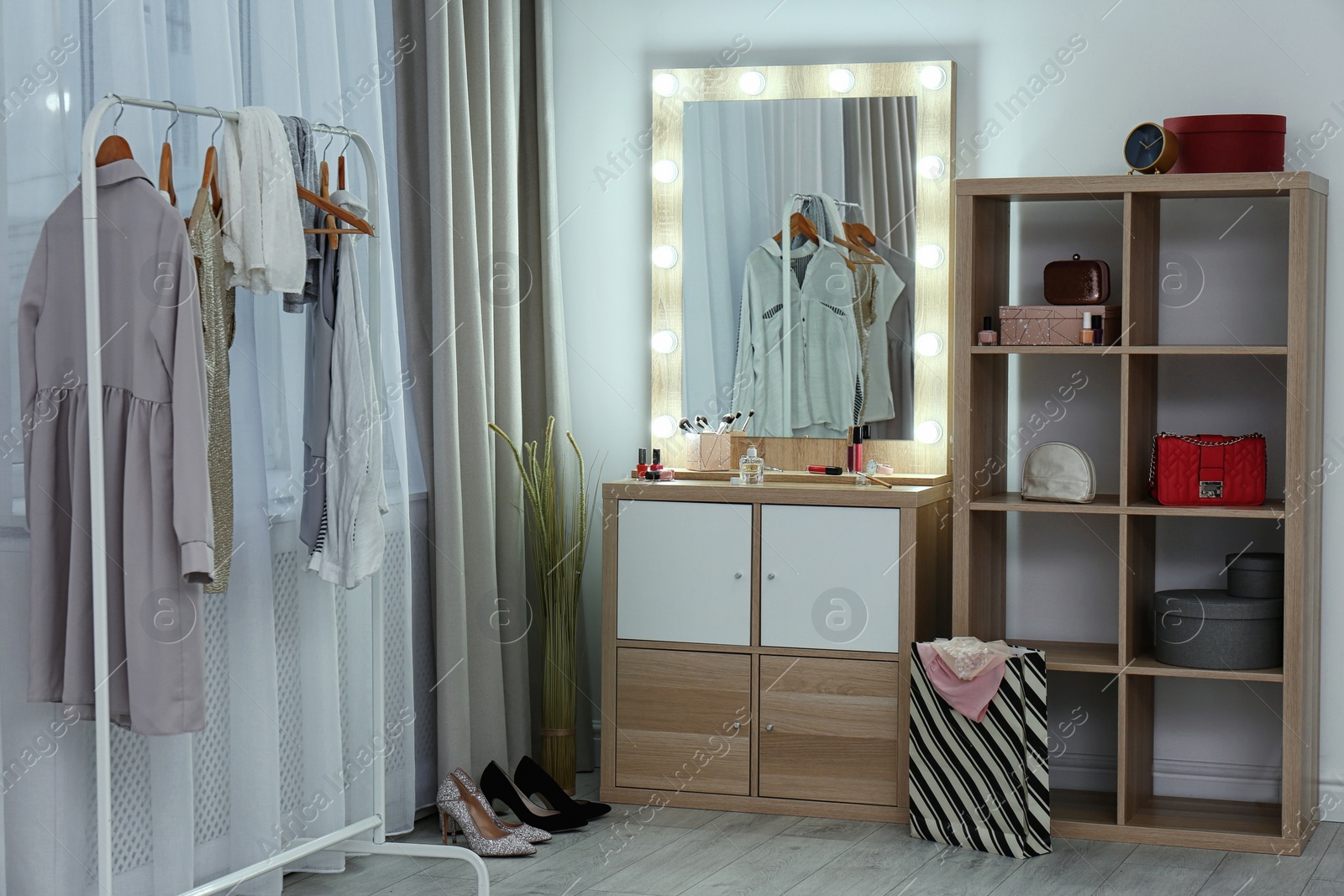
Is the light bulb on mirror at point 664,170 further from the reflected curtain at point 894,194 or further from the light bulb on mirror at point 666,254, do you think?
the reflected curtain at point 894,194

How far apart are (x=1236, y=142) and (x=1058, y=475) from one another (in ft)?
3.01

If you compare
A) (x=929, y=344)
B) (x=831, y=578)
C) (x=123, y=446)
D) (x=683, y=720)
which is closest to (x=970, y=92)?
(x=929, y=344)

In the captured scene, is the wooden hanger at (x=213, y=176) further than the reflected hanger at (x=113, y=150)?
Yes

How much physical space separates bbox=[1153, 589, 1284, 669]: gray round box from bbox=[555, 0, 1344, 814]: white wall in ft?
1.11

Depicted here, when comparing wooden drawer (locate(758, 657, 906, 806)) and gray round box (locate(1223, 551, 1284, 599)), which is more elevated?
gray round box (locate(1223, 551, 1284, 599))

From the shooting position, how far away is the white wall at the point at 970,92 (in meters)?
3.33

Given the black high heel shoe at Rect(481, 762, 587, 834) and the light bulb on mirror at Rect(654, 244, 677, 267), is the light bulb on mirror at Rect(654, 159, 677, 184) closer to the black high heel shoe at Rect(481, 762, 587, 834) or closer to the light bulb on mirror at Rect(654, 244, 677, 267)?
the light bulb on mirror at Rect(654, 244, 677, 267)

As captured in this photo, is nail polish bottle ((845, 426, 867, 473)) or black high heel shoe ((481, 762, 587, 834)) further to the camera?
nail polish bottle ((845, 426, 867, 473))

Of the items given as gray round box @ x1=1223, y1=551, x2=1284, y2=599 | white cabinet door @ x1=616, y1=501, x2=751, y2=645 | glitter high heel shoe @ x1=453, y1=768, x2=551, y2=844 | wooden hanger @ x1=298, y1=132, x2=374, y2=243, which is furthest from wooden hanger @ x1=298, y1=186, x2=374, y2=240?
gray round box @ x1=1223, y1=551, x2=1284, y2=599

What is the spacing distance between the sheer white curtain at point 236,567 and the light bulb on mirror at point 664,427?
0.95 m

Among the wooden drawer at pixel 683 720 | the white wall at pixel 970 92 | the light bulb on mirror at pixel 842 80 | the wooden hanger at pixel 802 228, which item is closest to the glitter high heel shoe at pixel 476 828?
the wooden drawer at pixel 683 720

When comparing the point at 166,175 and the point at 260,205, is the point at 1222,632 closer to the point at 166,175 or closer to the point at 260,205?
the point at 260,205

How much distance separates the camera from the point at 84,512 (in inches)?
82.7

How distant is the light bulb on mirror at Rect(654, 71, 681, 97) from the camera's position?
378cm
